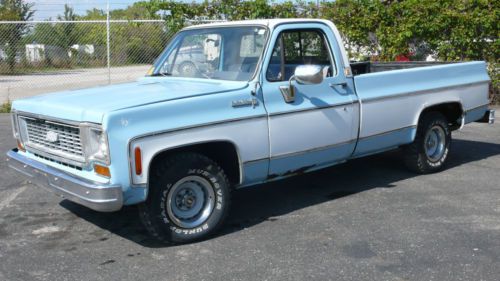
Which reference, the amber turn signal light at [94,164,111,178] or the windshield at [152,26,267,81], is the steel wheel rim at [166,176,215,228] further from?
the windshield at [152,26,267,81]

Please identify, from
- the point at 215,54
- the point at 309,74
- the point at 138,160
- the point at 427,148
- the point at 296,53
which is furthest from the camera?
the point at 427,148

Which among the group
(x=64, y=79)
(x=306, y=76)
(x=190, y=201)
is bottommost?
(x=64, y=79)

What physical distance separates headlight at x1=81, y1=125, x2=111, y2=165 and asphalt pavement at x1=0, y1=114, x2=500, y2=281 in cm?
83

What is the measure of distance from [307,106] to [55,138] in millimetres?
2242

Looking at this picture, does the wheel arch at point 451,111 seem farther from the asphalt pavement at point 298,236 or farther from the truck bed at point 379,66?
the truck bed at point 379,66

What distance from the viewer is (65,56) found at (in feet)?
65.6

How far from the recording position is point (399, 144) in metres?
6.54

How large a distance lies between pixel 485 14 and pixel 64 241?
9.96 m

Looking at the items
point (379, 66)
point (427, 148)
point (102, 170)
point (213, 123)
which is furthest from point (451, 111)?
point (102, 170)

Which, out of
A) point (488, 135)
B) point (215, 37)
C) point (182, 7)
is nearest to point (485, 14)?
point (488, 135)

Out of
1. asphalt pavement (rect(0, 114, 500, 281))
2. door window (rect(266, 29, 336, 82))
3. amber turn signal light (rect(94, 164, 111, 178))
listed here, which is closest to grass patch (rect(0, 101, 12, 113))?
asphalt pavement (rect(0, 114, 500, 281))

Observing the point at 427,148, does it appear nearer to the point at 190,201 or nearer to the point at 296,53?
the point at 296,53

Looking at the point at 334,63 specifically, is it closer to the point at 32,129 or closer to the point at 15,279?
the point at 32,129

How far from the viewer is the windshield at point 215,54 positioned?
213 inches
